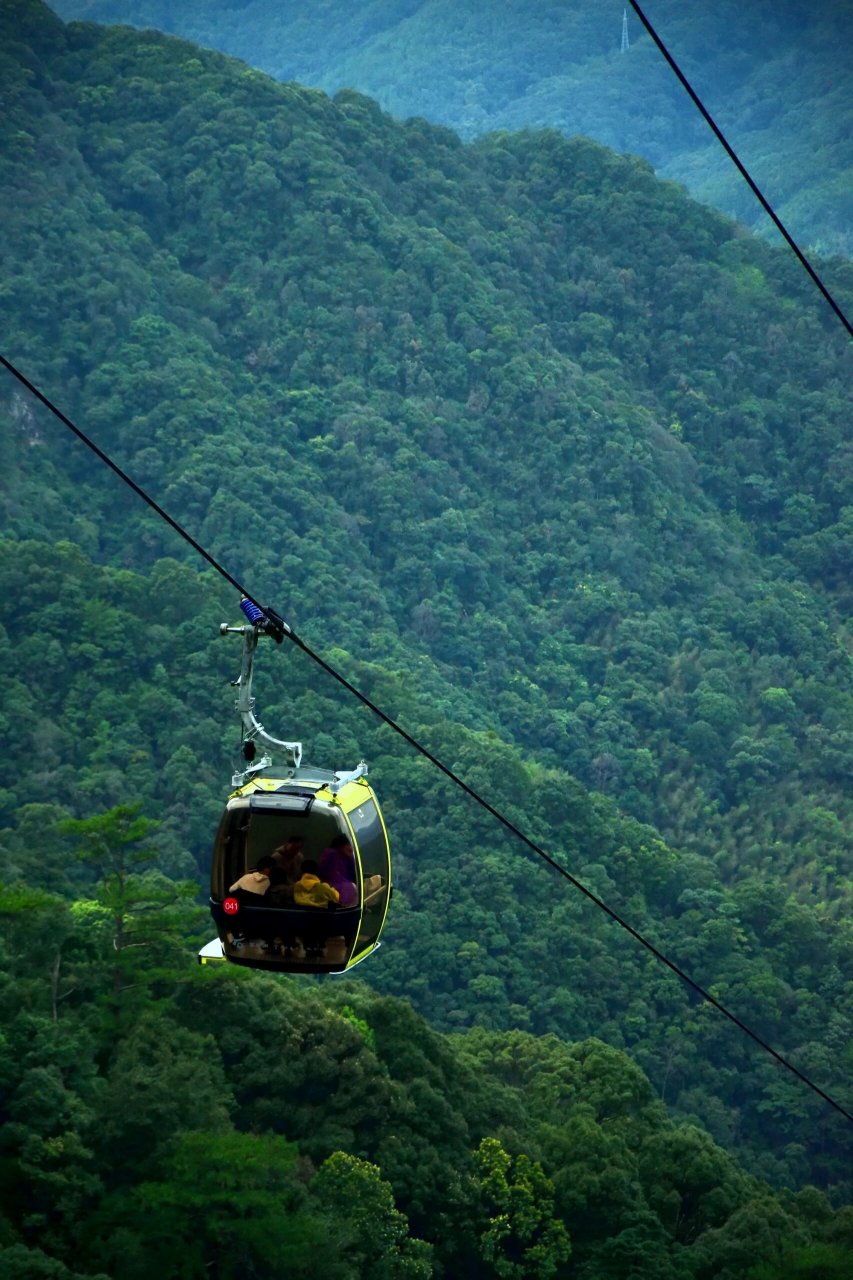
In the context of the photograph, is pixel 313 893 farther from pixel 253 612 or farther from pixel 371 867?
pixel 253 612

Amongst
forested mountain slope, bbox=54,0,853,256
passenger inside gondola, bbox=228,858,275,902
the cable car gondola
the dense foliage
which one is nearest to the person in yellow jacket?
the cable car gondola

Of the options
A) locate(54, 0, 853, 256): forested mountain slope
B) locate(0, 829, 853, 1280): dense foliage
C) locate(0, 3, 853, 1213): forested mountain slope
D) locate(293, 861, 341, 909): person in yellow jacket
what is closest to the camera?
locate(293, 861, 341, 909): person in yellow jacket

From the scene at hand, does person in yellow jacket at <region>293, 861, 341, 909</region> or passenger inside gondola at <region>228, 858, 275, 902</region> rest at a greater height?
passenger inside gondola at <region>228, 858, 275, 902</region>

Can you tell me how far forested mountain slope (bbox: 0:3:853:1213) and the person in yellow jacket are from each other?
36.4 m

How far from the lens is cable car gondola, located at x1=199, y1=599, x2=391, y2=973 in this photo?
17.4m

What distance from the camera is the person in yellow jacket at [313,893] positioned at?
57.7ft

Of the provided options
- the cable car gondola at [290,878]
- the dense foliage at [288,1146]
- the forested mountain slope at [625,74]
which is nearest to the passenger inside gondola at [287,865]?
the cable car gondola at [290,878]

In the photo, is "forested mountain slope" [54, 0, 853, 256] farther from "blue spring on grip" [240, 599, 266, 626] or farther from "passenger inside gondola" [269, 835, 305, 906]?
"blue spring on grip" [240, 599, 266, 626]

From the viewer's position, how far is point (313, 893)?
17625 millimetres

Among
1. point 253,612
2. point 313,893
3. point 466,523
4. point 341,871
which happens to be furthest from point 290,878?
point 466,523

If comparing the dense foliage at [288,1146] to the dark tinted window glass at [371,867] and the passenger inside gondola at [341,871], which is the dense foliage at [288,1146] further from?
the passenger inside gondola at [341,871]

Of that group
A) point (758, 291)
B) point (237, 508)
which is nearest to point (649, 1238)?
point (237, 508)

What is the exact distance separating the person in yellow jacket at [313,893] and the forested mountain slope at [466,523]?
36.4 metres

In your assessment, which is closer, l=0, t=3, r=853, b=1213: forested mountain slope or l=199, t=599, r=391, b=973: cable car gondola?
l=199, t=599, r=391, b=973: cable car gondola
